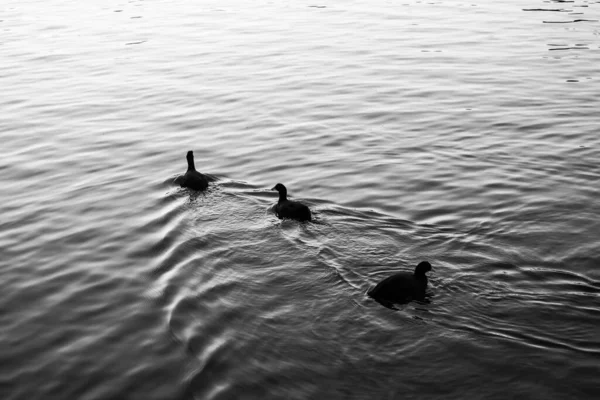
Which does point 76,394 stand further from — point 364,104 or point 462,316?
point 364,104

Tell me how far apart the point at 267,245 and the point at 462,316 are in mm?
4476

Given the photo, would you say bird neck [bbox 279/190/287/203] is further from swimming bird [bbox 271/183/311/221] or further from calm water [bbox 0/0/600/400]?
calm water [bbox 0/0/600/400]

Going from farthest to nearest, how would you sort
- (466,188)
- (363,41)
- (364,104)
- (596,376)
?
(363,41), (364,104), (466,188), (596,376)

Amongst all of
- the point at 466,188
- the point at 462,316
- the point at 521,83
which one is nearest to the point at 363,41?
the point at 521,83

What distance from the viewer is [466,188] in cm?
1712

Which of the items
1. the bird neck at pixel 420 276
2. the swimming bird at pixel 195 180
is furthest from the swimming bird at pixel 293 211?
the bird neck at pixel 420 276

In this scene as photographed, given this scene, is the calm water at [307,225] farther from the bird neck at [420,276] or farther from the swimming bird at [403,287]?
the bird neck at [420,276]

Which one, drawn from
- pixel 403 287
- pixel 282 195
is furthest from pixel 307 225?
pixel 403 287

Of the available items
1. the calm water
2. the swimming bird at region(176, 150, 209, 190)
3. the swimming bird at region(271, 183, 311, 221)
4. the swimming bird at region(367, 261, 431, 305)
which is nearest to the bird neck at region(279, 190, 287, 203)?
the swimming bird at region(271, 183, 311, 221)

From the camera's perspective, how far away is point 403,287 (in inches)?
464

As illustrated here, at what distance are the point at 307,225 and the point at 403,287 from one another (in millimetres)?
3756

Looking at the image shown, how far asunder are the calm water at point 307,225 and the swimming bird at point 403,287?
209mm

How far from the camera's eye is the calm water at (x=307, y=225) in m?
10.8

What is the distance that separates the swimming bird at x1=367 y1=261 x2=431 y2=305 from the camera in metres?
11.8
